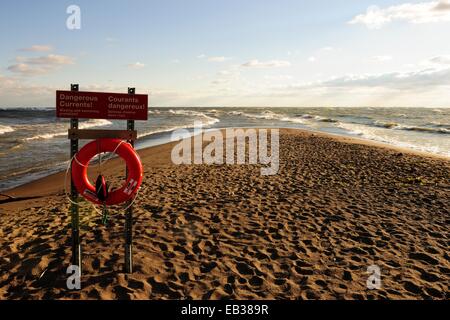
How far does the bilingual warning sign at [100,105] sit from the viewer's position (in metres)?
4.39

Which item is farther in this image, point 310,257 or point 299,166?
A: point 299,166

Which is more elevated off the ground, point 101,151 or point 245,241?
point 101,151

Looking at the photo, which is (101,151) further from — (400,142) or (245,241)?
(400,142)

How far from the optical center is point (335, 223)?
279 inches

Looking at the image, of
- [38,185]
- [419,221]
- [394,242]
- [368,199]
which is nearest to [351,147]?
[368,199]

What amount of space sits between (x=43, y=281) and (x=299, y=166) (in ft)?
33.5

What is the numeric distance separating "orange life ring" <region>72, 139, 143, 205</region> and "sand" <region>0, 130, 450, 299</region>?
1169 mm

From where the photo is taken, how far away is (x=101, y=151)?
4699 mm

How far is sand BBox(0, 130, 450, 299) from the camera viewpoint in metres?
Result: 4.67

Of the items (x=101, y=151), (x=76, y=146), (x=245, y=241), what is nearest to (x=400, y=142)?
(x=245, y=241)

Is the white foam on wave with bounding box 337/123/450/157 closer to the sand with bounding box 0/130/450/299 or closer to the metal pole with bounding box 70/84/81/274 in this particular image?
the sand with bounding box 0/130/450/299

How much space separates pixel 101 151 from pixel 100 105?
66 cm

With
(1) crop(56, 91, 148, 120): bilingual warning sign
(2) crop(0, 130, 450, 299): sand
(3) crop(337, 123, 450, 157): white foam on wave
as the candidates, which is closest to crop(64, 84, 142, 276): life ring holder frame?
(1) crop(56, 91, 148, 120): bilingual warning sign

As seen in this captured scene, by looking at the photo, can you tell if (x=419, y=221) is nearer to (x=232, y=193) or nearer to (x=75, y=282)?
(x=232, y=193)
